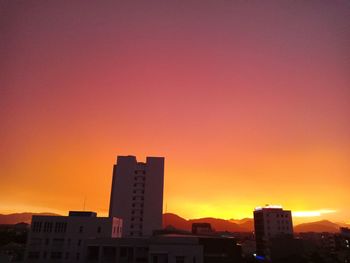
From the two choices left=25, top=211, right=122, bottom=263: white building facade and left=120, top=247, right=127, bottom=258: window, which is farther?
left=25, top=211, right=122, bottom=263: white building facade

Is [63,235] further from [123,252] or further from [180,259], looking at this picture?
[180,259]

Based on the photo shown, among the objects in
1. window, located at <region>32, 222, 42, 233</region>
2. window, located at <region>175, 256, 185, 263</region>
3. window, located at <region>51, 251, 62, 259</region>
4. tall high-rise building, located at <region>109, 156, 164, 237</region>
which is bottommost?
window, located at <region>51, 251, 62, 259</region>

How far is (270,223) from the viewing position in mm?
136500

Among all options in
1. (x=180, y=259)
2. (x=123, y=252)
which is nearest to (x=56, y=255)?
(x=123, y=252)

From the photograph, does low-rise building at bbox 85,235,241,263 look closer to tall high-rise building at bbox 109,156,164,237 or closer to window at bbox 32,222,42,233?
window at bbox 32,222,42,233

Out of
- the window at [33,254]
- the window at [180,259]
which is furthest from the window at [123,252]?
the window at [33,254]

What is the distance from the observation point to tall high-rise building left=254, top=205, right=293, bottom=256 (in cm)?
13425

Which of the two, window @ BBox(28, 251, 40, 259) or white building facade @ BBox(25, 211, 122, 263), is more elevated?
white building facade @ BBox(25, 211, 122, 263)

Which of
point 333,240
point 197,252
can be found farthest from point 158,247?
point 333,240

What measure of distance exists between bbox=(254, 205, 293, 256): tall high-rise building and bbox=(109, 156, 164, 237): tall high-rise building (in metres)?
57.9

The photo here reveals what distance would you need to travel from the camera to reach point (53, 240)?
78500 millimetres

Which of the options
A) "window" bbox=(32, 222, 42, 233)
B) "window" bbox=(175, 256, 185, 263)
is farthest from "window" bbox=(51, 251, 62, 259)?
"window" bbox=(175, 256, 185, 263)

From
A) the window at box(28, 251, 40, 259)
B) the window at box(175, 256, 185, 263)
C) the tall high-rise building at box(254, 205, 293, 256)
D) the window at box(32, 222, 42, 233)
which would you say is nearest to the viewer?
the window at box(175, 256, 185, 263)

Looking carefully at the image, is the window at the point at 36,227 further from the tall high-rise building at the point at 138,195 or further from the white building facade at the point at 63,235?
the tall high-rise building at the point at 138,195
